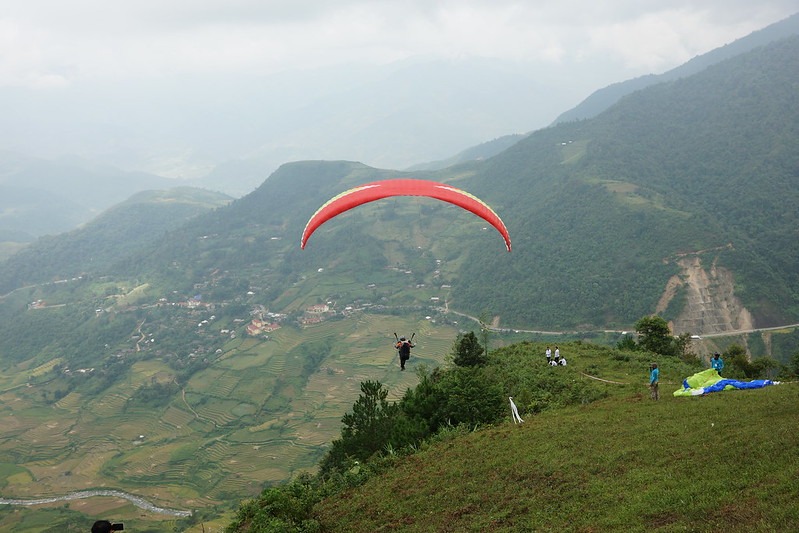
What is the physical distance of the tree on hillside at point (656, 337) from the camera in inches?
1422

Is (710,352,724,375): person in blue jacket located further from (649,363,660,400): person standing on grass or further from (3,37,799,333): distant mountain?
(3,37,799,333): distant mountain

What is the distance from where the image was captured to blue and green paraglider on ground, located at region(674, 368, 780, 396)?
17172 millimetres

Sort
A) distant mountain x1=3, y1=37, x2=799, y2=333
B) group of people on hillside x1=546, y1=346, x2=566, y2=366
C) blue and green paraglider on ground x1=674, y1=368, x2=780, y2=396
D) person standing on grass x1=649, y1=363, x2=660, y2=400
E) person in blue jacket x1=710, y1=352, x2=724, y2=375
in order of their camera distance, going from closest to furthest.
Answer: blue and green paraglider on ground x1=674, y1=368, x2=780, y2=396, person standing on grass x1=649, y1=363, x2=660, y2=400, person in blue jacket x1=710, y1=352, x2=724, y2=375, group of people on hillside x1=546, y1=346, x2=566, y2=366, distant mountain x1=3, y1=37, x2=799, y2=333

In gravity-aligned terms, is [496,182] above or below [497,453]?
above

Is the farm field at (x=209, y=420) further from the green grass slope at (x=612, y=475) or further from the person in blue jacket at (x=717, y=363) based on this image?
the person in blue jacket at (x=717, y=363)

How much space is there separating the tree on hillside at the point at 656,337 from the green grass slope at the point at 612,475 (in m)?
20.3

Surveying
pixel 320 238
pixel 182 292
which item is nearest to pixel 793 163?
pixel 320 238

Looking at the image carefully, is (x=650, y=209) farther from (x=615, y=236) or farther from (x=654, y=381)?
(x=654, y=381)

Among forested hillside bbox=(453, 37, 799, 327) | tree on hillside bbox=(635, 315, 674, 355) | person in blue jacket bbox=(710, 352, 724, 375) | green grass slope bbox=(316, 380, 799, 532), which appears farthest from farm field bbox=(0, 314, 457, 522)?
person in blue jacket bbox=(710, 352, 724, 375)

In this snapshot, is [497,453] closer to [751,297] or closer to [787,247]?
Answer: [751,297]

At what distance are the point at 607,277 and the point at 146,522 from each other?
95.8m

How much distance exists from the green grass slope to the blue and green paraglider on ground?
0.79m

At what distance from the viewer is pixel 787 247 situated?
103688mm

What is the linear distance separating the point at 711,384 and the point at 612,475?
820 cm
